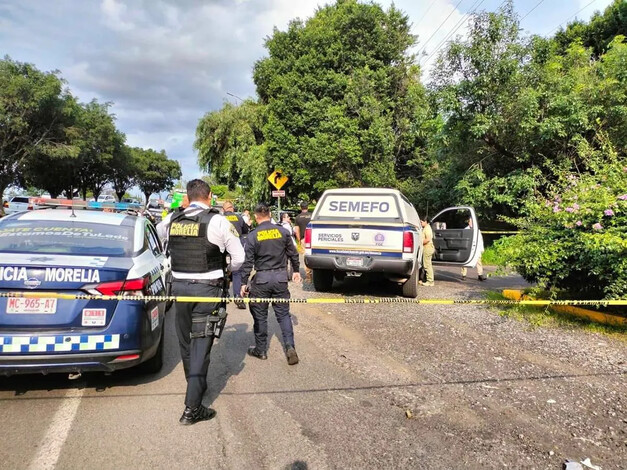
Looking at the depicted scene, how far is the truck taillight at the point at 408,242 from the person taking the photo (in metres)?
7.49

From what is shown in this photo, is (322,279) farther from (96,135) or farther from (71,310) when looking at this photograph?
(96,135)

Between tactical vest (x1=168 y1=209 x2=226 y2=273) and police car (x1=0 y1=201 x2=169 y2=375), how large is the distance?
54 cm

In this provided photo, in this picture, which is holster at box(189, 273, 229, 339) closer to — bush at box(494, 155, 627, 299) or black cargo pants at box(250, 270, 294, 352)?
black cargo pants at box(250, 270, 294, 352)

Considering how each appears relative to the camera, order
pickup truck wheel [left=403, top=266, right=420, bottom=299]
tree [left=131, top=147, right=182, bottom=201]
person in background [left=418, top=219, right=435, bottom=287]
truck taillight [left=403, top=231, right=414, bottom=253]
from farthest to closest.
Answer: tree [left=131, top=147, right=182, bottom=201] < person in background [left=418, top=219, right=435, bottom=287] < pickup truck wheel [left=403, top=266, right=420, bottom=299] < truck taillight [left=403, top=231, right=414, bottom=253]

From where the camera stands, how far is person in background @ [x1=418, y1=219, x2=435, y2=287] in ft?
31.6

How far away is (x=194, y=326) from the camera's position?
135 inches

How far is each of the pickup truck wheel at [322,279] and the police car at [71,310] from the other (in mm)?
4939

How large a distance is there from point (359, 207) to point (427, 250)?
2.29 meters

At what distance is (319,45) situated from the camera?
20.2m

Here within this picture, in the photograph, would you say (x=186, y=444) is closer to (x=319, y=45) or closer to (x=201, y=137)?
(x=319, y=45)

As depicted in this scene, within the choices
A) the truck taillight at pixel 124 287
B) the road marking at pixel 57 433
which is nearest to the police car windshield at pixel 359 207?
the truck taillight at pixel 124 287

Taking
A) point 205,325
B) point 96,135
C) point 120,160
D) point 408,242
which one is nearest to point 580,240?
point 408,242

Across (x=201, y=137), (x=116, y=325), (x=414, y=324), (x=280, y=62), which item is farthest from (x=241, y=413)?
(x=201, y=137)

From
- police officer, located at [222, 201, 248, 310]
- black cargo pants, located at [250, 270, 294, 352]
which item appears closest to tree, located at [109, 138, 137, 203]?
police officer, located at [222, 201, 248, 310]
